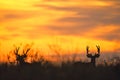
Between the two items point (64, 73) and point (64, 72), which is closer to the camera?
point (64, 73)

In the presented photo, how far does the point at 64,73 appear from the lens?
15688mm

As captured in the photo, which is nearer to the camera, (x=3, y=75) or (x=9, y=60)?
(x=3, y=75)

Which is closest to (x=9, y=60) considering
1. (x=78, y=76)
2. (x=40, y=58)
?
(x=40, y=58)

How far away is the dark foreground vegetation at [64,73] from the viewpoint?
15.5 meters

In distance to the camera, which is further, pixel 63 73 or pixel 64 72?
pixel 64 72

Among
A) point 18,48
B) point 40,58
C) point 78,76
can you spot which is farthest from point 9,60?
point 78,76

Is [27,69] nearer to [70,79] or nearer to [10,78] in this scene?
[10,78]

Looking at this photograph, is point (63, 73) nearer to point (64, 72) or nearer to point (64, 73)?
point (64, 73)

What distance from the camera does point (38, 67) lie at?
56.3 ft

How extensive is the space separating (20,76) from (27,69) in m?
0.79

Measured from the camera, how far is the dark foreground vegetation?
15.5 meters

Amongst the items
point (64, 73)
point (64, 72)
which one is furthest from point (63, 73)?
point (64, 72)

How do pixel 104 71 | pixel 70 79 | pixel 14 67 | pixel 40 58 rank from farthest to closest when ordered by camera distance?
1. pixel 40 58
2. pixel 14 67
3. pixel 104 71
4. pixel 70 79

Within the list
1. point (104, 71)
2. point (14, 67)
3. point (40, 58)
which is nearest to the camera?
point (104, 71)
